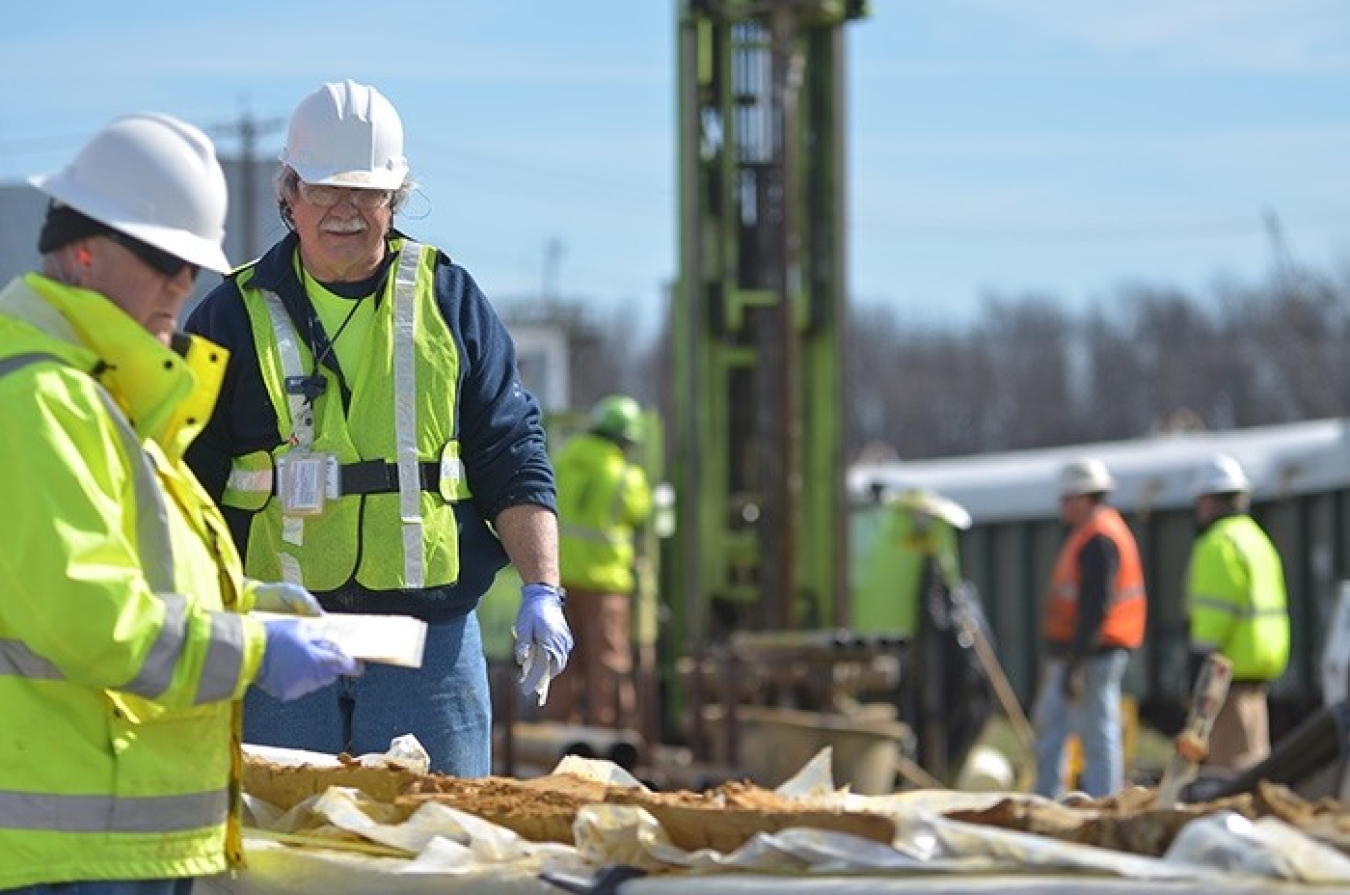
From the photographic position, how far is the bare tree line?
269 ft

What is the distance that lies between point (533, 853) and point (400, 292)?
5.05 feet

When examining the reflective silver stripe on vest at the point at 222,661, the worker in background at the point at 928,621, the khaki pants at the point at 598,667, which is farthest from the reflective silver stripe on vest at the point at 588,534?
the reflective silver stripe on vest at the point at 222,661

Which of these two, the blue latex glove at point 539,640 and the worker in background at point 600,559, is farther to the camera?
the worker in background at point 600,559

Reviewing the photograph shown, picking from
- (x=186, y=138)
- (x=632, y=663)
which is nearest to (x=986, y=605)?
(x=632, y=663)

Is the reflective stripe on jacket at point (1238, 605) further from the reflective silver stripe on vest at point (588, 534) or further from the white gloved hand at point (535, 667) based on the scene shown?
the white gloved hand at point (535, 667)

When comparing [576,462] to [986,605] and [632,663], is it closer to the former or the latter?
[632,663]

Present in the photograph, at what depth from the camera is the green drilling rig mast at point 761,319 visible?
14.8m

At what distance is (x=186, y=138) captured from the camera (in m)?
4.25

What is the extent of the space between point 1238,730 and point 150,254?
1082 cm

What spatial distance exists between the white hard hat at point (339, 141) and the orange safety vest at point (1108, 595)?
30.4 feet

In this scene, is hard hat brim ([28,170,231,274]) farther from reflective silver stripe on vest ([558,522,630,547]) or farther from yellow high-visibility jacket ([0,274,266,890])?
reflective silver stripe on vest ([558,522,630,547])

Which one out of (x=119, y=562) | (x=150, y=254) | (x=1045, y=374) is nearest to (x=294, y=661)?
(x=119, y=562)

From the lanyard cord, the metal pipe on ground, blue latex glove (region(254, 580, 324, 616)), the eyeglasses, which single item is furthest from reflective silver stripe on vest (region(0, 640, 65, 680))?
the metal pipe on ground

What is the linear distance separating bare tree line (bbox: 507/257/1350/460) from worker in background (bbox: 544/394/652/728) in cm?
5734
